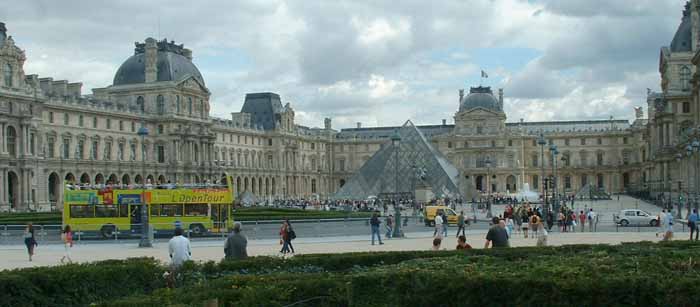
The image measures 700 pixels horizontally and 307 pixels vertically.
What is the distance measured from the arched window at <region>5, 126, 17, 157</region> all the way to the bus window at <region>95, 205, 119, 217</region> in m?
27.6

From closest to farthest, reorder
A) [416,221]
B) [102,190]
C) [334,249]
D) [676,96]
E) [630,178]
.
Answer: [334,249] → [102,190] → [416,221] → [676,96] → [630,178]

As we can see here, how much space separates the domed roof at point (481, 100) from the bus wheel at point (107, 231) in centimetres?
8521

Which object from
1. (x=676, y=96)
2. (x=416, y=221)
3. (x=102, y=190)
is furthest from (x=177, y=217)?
(x=676, y=96)

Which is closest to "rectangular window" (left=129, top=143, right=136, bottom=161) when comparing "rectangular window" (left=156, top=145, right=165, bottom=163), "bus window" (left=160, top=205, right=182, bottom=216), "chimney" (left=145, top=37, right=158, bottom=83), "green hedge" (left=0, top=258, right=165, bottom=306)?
"rectangular window" (left=156, top=145, right=165, bottom=163)

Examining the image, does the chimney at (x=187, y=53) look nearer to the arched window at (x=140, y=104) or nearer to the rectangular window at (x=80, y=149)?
the arched window at (x=140, y=104)

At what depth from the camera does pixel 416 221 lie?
161 ft

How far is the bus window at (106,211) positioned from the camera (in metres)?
36.3

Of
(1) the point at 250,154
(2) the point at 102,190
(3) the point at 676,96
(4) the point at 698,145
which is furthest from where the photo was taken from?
(1) the point at 250,154

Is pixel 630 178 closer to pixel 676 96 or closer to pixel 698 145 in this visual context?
pixel 676 96

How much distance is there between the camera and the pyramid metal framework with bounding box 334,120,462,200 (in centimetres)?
7569

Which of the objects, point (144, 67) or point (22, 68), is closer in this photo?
point (22, 68)

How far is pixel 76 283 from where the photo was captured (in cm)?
1288

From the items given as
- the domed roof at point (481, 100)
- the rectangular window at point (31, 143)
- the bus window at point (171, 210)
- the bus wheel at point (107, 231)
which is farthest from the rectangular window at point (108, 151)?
the domed roof at point (481, 100)

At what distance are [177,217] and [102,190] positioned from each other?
3.19 meters
